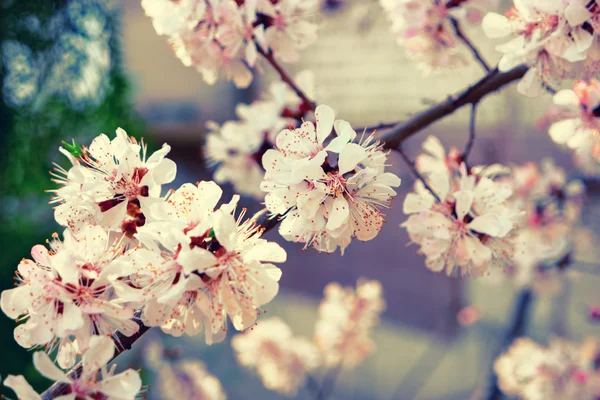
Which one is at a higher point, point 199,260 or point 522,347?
point 199,260

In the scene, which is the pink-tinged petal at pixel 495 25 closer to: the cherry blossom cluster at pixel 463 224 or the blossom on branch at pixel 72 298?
the cherry blossom cluster at pixel 463 224

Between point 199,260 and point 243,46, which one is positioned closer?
point 199,260

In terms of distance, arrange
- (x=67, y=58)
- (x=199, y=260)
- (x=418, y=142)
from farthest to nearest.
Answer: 1. (x=418, y=142)
2. (x=67, y=58)
3. (x=199, y=260)

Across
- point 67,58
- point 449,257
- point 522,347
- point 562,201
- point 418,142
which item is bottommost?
point 418,142

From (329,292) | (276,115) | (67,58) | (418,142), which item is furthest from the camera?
(418,142)

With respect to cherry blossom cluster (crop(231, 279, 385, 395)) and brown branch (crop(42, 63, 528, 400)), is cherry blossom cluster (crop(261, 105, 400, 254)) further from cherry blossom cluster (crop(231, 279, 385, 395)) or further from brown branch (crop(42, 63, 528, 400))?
cherry blossom cluster (crop(231, 279, 385, 395))

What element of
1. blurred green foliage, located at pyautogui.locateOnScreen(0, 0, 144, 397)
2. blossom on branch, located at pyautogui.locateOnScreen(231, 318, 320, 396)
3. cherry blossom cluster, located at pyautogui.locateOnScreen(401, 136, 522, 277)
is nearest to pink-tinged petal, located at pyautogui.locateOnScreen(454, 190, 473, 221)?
cherry blossom cluster, located at pyautogui.locateOnScreen(401, 136, 522, 277)

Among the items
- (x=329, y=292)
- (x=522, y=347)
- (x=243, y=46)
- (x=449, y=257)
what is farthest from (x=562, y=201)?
(x=243, y=46)

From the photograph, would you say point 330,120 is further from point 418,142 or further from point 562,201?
point 418,142
